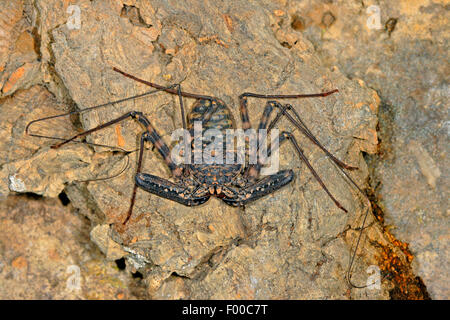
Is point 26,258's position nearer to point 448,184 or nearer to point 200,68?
point 200,68

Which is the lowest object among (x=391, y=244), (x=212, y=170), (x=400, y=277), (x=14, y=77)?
(x=400, y=277)

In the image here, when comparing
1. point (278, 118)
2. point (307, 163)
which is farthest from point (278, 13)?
point (307, 163)

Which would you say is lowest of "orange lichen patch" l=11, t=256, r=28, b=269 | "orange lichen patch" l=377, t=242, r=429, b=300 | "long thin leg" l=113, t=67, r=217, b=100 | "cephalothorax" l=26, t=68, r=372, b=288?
"orange lichen patch" l=377, t=242, r=429, b=300

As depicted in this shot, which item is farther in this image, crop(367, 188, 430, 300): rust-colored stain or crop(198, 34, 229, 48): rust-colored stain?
crop(198, 34, 229, 48): rust-colored stain

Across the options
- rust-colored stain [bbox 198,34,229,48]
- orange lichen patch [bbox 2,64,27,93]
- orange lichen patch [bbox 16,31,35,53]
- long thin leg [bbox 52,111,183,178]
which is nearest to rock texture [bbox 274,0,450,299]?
rust-colored stain [bbox 198,34,229,48]

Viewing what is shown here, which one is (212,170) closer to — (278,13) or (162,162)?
(162,162)

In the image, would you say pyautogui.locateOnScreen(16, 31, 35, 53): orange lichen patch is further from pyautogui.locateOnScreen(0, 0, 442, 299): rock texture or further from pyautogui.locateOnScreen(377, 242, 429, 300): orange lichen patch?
pyautogui.locateOnScreen(377, 242, 429, 300): orange lichen patch
